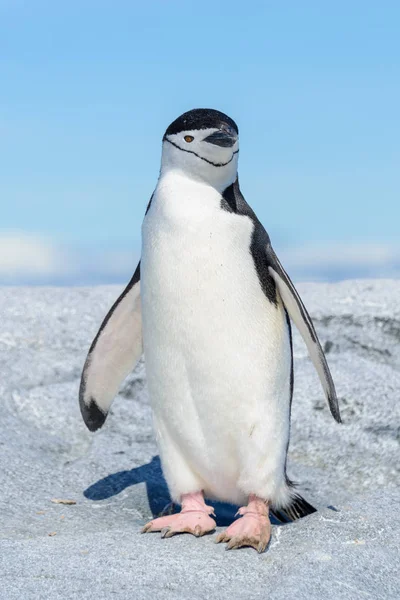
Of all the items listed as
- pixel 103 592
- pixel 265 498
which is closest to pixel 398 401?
pixel 265 498

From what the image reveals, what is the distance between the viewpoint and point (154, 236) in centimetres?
309

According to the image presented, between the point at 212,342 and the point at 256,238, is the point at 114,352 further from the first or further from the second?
the point at 256,238

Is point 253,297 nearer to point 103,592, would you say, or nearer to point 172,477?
point 172,477

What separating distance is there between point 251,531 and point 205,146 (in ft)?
4.43

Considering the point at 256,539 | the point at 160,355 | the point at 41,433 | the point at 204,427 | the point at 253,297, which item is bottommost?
the point at 41,433

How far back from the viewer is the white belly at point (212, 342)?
2998mm

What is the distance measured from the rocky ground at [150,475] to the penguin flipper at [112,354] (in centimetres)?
45

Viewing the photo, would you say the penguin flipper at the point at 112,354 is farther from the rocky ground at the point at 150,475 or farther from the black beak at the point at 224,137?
the black beak at the point at 224,137

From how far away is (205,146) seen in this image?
9.86 feet

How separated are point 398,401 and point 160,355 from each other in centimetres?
228

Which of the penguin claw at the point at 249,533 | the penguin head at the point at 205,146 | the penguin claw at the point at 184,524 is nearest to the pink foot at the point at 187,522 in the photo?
the penguin claw at the point at 184,524

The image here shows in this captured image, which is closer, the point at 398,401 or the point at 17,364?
the point at 398,401

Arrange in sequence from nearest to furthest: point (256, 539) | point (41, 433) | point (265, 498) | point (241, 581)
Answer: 1. point (241, 581)
2. point (256, 539)
3. point (265, 498)
4. point (41, 433)

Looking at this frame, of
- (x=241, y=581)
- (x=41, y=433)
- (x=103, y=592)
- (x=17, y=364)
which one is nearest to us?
(x=103, y=592)
